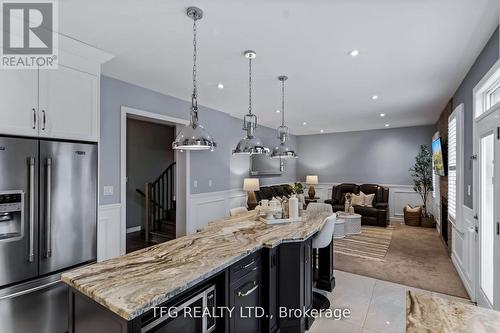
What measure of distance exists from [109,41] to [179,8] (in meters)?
0.94

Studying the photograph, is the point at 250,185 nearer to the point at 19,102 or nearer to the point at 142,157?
the point at 142,157

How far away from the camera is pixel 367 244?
4961 millimetres

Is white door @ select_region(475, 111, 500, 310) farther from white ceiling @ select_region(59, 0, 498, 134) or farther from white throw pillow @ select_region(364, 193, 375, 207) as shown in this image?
white throw pillow @ select_region(364, 193, 375, 207)

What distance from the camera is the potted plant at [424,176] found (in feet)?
21.3

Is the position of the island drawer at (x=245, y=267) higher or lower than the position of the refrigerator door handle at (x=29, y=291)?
higher

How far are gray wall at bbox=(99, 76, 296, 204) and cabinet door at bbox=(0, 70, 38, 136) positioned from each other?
1.06 metres

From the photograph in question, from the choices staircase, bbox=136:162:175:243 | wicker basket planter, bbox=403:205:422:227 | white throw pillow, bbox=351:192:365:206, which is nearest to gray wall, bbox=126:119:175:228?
staircase, bbox=136:162:175:243

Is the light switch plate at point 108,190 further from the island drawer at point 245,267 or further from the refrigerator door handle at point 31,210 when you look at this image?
the island drawer at point 245,267

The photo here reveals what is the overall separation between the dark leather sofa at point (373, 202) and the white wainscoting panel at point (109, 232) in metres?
5.45

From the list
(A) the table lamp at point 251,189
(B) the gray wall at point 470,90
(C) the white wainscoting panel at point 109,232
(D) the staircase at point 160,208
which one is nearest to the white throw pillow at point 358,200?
(A) the table lamp at point 251,189

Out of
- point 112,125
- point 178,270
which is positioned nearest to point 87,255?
point 178,270

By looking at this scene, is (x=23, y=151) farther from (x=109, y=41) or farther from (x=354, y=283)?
(x=354, y=283)

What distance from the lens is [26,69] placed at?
207cm

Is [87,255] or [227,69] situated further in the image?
[227,69]
